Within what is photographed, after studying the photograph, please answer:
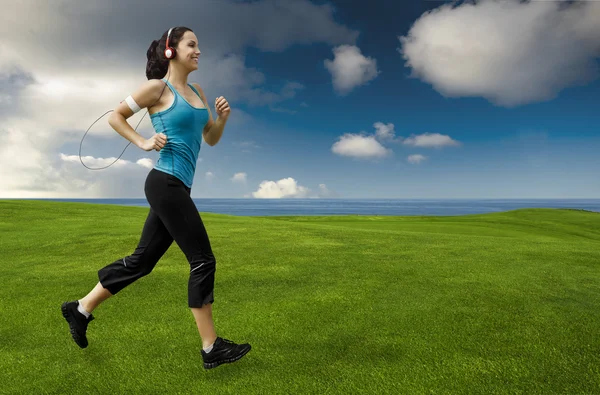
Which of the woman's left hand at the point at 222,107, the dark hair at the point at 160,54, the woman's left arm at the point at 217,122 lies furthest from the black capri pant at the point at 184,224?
the dark hair at the point at 160,54

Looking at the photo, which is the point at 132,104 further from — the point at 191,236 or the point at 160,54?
the point at 191,236

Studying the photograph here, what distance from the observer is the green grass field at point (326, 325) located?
9.41ft

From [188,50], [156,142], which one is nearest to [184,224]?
[156,142]

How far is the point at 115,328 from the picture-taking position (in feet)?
12.8

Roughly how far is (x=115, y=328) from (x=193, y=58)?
2677 millimetres

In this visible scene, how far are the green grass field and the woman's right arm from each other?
1.78 m

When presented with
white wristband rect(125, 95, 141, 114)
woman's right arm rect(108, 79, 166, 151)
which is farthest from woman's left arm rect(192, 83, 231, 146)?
white wristband rect(125, 95, 141, 114)

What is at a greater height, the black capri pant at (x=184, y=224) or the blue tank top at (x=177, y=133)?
the blue tank top at (x=177, y=133)

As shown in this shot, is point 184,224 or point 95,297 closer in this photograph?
point 184,224

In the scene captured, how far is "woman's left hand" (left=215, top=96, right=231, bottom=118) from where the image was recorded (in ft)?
12.1

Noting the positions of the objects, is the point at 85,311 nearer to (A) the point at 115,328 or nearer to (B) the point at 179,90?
(A) the point at 115,328

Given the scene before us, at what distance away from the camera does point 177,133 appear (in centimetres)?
327

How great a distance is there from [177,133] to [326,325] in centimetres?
233

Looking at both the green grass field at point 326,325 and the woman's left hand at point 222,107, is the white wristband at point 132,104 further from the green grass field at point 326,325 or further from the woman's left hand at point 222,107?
the green grass field at point 326,325
